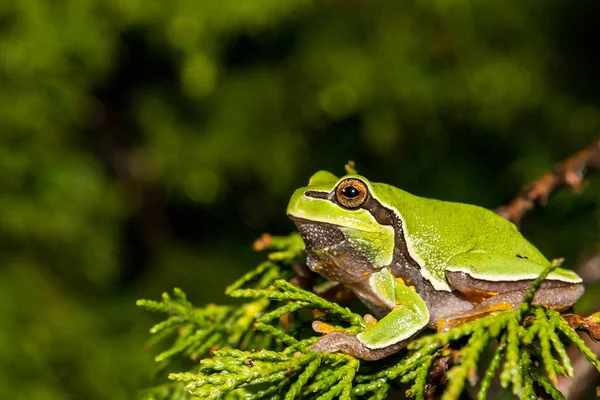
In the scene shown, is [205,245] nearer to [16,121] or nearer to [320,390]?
[16,121]

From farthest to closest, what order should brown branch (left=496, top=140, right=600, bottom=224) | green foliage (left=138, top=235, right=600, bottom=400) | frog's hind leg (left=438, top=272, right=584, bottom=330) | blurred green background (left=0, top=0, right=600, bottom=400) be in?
1. blurred green background (left=0, top=0, right=600, bottom=400)
2. brown branch (left=496, top=140, right=600, bottom=224)
3. frog's hind leg (left=438, top=272, right=584, bottom=330)
4. green foliage (left=138, top=235, right=600, bottom=400)

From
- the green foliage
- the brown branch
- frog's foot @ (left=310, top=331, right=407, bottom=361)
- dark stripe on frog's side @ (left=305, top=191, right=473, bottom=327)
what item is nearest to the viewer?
the green foliage

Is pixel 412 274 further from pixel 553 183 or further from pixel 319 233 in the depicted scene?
pixel 553 183

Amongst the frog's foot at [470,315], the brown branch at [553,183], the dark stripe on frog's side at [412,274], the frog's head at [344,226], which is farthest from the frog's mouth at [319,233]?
the brown branch at [553,183]

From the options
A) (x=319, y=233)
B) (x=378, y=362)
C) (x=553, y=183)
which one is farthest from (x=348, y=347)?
(x=553, y=183)

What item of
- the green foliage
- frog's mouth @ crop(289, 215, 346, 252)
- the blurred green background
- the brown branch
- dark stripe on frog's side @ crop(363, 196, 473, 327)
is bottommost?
the green foliage

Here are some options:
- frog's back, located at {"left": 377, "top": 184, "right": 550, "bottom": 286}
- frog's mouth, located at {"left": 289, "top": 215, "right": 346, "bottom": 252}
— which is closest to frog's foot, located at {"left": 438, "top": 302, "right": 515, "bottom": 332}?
frog's back, located at {"left": 377, "top": 184, "right": 550, "bottom": 286}

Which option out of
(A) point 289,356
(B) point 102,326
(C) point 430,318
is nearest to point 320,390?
(A) point 289,356

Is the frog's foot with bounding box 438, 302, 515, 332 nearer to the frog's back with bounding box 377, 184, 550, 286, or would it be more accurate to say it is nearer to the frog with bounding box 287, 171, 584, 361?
the frog with bounding box 287, 171, 584, 361
